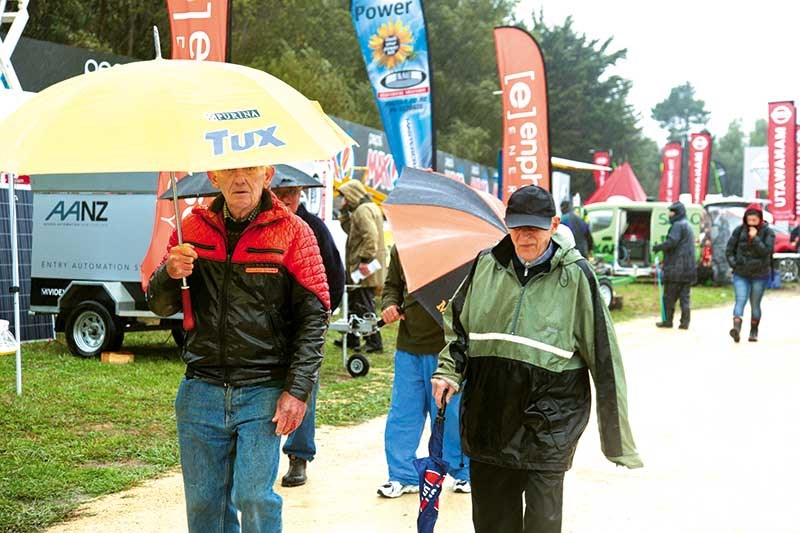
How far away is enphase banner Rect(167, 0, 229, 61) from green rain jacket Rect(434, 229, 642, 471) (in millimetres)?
5423

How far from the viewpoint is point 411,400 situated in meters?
6.09

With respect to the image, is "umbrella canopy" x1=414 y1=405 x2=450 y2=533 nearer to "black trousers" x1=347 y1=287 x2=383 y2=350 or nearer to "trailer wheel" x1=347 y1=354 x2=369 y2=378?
"trailer wheel" x1=347 y1=354 x2=369 y2=378

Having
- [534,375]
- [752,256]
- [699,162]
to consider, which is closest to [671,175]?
[699,162]

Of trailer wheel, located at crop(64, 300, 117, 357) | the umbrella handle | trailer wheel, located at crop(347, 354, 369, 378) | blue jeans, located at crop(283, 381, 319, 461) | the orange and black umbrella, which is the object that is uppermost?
the orange and black umbrella

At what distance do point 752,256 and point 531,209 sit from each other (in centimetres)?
1156

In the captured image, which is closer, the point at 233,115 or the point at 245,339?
the point at 233,115

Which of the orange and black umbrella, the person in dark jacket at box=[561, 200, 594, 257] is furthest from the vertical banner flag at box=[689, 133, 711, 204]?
the orange and black umbrella

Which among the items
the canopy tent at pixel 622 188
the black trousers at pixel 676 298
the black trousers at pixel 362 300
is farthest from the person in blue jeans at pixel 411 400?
the canopy tent at pixel 622 188

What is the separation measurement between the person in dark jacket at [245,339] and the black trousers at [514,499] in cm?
85

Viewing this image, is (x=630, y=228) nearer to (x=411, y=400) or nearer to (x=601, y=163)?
(x=601, y=163)

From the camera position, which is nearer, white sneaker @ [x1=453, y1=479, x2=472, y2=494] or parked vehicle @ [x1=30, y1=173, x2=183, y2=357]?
white sneaker @ [x1=453, y1=479, x2=472, y2=494]

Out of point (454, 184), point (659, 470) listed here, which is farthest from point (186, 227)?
point (659, 470)

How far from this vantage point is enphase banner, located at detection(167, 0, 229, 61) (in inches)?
348

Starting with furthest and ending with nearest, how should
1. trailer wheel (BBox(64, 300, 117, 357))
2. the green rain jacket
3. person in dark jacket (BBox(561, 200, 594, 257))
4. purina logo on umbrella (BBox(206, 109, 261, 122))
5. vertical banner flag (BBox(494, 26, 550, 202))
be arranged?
person in dark jacket (BBox(561, 200, 594, 257)) < vertical banner flag (BBox(494, 26, 550, 202)) < trailer wheel (BBox(64, 300, 117, 357)) < the green rain jacket < purina logo on umbrella (BBox(206, 109, 261, 122))
